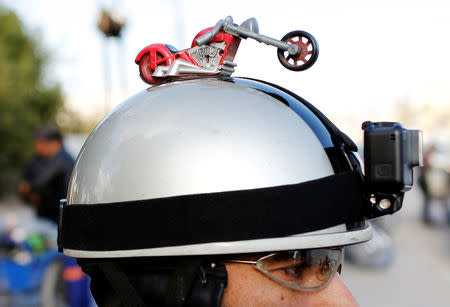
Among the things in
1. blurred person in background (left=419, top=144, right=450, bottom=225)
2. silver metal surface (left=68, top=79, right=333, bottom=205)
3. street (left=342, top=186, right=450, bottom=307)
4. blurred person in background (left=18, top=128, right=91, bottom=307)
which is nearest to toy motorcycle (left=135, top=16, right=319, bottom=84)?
silver metal surface (left=68, top=79, right=333, bottom=205)

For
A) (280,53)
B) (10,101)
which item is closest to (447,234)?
(280,53)

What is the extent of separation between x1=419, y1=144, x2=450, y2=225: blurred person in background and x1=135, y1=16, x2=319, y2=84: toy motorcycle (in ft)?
46.1

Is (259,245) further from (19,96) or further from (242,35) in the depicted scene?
(19,96)

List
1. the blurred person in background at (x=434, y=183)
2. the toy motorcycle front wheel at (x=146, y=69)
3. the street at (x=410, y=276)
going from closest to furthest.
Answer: the toy motorcycle front wheel at (x=146, y=69), the street at (x=410, y=276), the blurred person in background at (x=434, y=183)

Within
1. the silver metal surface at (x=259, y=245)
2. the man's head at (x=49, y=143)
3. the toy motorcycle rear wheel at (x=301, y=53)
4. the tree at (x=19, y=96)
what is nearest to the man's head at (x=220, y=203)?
the silver metal surface at (x=259, y=245)

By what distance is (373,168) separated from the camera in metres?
1.69

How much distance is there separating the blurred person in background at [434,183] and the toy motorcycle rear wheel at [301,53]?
14.1 m

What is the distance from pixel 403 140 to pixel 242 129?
439mm

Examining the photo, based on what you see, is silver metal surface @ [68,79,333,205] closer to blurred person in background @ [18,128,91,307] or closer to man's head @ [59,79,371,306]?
man's head @ [59,79,371,306]

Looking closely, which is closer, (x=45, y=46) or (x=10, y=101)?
(x=10, y=101)

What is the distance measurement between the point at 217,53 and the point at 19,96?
24.0m

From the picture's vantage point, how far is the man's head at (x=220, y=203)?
5.33 ft

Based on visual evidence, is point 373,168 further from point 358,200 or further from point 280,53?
point 280,53

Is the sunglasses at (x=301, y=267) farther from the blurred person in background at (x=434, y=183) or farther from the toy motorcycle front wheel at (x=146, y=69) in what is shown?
the blurred person in background at (x=434, y=183)
